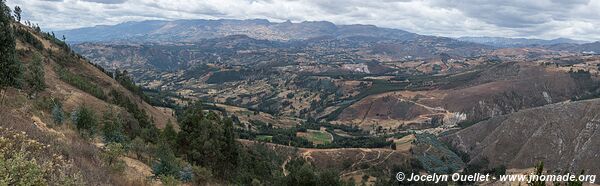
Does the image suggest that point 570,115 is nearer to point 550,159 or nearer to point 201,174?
point 550,159

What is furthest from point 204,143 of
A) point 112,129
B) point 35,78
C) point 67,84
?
point 67,84

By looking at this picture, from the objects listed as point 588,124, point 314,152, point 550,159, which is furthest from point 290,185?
point 588,124

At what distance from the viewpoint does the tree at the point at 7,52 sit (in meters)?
36.9

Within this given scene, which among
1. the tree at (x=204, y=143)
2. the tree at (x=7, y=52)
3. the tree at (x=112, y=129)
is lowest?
the tree at (x=204, y=143)

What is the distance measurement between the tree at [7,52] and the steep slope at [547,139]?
123621 millimetres

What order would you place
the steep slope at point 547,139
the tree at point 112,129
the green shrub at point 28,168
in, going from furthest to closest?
the steep slope at point 547,139 → the tree at point 112,129 → the green shrub at point 28,168

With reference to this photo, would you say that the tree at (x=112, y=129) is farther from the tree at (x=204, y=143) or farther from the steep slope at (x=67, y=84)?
the steep slope at (x=67, y=84)

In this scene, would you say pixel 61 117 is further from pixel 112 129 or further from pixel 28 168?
pixel 28 168

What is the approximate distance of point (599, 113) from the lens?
13662 cm

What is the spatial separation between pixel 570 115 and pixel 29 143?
15978 centimetres

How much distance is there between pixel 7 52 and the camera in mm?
39188

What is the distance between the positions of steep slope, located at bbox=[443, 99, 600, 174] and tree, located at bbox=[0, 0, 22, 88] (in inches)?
4867

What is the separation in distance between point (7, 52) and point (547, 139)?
14276 centimetres

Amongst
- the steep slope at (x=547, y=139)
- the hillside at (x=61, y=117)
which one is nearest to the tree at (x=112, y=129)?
the hillside at (x=61, y=117)
